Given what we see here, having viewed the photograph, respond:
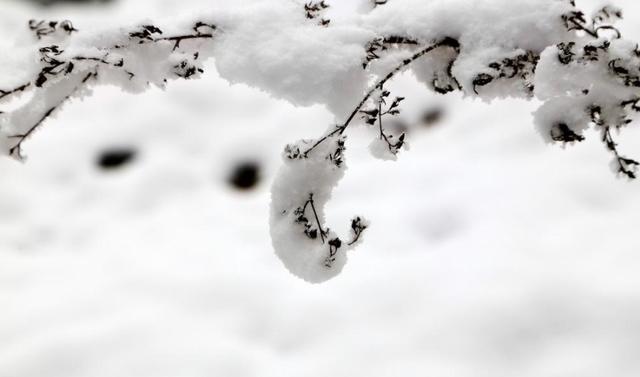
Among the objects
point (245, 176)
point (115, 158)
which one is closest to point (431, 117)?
point (245, 176)

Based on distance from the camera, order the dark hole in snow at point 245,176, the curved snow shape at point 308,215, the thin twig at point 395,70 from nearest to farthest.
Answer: the thin twig at point 395,70
the curved snow shape at point 308,215
the dark hole in snow at point 245,176

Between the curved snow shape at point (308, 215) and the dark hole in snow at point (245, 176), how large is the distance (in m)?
3.70

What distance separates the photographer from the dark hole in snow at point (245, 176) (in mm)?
5969

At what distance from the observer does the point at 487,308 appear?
435cm

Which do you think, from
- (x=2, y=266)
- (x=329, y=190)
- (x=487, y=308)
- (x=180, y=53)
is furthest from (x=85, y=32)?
(x=2, y=266)

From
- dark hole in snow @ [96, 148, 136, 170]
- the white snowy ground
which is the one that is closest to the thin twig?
the white snowy ground

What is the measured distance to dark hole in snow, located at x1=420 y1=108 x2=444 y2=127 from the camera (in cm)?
605

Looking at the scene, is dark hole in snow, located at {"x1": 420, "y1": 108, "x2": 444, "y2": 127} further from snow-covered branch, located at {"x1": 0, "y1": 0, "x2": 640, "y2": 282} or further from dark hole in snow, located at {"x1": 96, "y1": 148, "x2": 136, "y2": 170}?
snow-covered branch, located at {"x1": 0, "y1": 0, "x2": 640, "y2": 282}

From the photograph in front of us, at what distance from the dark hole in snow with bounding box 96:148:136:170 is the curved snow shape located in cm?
457

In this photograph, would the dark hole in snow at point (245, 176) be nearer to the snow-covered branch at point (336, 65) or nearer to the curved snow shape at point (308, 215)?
the snow-covered branch at point (336, 65)

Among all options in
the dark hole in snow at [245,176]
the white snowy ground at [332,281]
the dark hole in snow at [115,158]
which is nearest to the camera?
the white snowy ground at [332,281]

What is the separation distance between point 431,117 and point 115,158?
3681 mm

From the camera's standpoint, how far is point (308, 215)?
90.5 inches

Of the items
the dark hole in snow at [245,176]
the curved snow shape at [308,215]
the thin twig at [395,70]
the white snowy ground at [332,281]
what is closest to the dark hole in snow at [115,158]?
the white snowy ground at [332,281]
